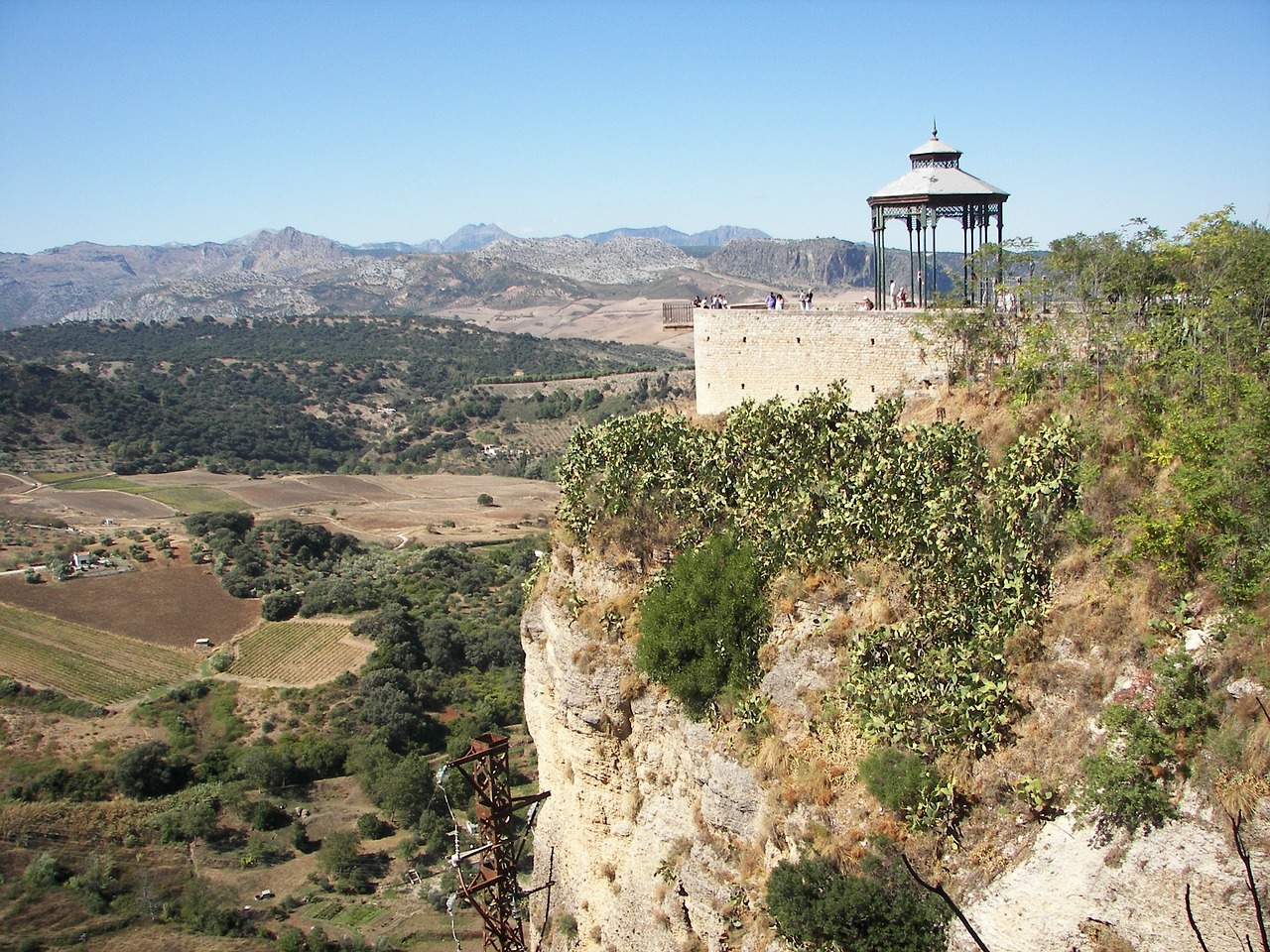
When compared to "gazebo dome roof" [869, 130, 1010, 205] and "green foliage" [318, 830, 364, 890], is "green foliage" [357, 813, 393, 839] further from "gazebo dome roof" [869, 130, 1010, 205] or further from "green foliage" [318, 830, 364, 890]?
"gazebo dome roof" [869, 130, 1010, 205]

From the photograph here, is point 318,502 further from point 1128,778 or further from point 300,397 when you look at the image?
point 1128,778

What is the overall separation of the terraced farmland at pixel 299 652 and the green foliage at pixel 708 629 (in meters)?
36.3

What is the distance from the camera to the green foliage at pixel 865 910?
1099cm

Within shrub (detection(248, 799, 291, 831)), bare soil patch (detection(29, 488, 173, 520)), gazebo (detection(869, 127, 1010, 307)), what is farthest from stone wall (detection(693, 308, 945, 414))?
bare soil patch (detection(29, 488, 173, 520))

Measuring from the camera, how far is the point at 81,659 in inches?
1863

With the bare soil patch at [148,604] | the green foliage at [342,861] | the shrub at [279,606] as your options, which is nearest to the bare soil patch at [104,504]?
the bare soil patch at [148,604]

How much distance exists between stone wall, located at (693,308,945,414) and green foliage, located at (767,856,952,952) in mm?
8622

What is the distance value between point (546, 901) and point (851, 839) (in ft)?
23.9

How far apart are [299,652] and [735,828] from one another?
4126 cm

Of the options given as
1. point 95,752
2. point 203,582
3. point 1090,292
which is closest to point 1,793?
point 95,752

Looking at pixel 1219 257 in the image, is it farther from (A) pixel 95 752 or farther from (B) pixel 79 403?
(B) pixel 79 403

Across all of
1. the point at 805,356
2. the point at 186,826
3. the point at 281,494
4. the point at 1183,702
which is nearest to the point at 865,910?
the point at 1183,702

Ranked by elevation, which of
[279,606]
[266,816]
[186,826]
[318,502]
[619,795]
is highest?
[619,795]

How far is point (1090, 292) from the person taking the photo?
50.7ft
